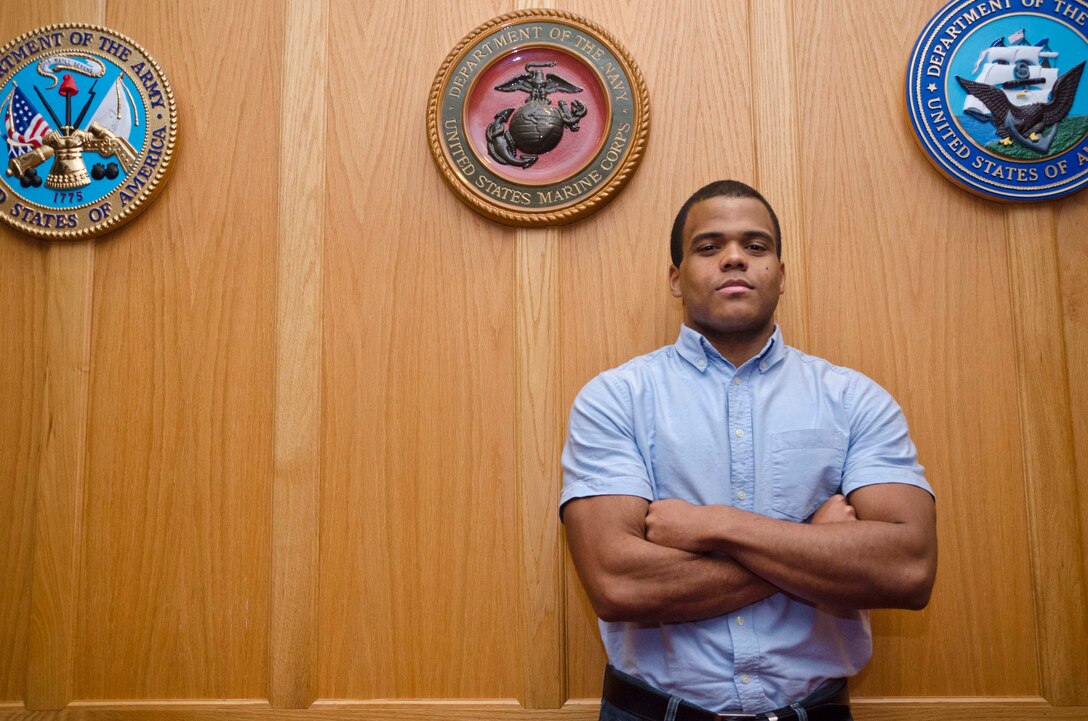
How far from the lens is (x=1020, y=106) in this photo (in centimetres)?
187

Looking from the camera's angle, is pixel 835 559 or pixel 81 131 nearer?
pixel 835 559

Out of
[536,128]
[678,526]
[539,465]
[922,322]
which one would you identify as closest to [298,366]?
[539,465]

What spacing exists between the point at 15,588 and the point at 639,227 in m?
1.75

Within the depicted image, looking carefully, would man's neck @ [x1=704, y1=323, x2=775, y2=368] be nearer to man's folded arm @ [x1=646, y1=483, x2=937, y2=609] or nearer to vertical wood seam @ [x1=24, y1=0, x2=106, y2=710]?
man's folded arm @ [x1=646, y1=483, x2=937, y2=609]

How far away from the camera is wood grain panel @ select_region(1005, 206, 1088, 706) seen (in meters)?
1.79

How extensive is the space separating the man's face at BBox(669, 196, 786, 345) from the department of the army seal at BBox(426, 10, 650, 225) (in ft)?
1.08

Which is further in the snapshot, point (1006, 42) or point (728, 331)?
point (1006, 42)

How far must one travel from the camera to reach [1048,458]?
1.83 meters

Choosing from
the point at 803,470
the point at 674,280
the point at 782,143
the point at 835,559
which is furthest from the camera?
the point at 782,143

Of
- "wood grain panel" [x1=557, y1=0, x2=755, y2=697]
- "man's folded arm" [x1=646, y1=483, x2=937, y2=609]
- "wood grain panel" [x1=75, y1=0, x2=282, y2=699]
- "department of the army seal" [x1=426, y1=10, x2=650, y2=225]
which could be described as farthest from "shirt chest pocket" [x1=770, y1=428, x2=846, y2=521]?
"wood grain panel" [x1=75, y1=0, x2=282, y2=699]

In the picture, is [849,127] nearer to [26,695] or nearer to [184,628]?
[184,628]

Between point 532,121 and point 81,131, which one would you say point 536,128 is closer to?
point 532,121

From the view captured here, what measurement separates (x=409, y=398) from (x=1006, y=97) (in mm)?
1582

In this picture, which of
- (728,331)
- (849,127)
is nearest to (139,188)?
(728,331)
